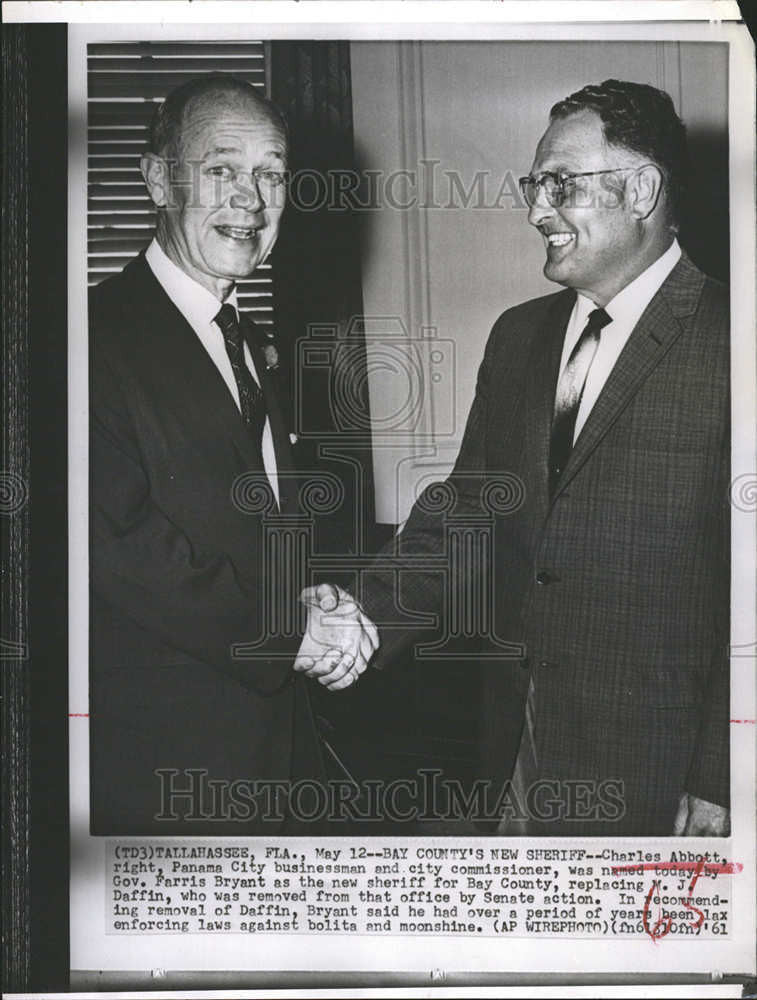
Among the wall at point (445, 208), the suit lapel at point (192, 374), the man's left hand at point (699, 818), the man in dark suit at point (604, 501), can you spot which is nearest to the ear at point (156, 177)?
the suit lapel at point (192, 374)

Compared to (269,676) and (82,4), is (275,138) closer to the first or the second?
(82,4)

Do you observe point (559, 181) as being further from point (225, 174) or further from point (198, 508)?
point (198, 508)

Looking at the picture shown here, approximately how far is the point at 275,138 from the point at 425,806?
3.84ft

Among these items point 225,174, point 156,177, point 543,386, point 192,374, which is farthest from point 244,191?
point 543,386

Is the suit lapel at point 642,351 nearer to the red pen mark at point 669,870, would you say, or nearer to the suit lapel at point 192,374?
the suit lapel at point 192,374

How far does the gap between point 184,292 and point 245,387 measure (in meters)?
0.19

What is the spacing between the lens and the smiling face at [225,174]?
236cm

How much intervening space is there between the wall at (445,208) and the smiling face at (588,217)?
0.09 feet

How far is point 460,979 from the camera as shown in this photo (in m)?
2.40

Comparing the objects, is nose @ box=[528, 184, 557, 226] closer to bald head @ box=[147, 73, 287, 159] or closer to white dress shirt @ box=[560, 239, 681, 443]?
white dress shirt @ box=[560, 239, 681, 443]

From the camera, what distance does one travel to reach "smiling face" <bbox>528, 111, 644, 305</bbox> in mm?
2346

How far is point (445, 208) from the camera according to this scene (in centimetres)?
237

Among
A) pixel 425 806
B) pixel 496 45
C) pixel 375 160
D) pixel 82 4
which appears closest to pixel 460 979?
pixel 425 806

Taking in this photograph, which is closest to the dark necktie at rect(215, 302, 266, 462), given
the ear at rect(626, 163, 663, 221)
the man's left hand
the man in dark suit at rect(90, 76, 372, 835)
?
the man in dark suit at rect(90, 76, 372, 835)
